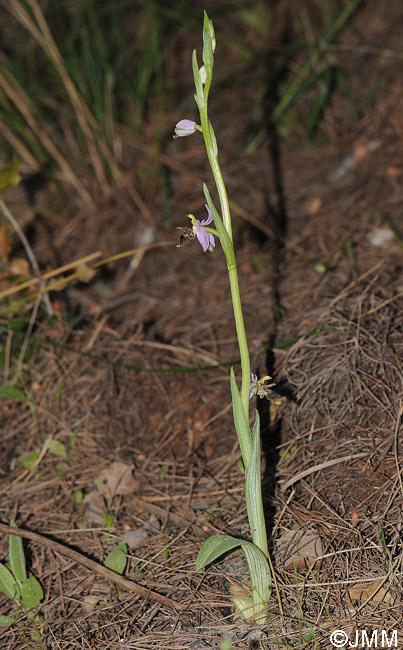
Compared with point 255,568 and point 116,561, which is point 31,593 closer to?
point 116,561

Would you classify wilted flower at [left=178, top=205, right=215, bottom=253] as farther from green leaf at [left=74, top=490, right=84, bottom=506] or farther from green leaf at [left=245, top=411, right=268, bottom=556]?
green leaf at [left=74, top=490, right=84, bottom=506]

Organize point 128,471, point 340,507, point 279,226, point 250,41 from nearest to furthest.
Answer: point 340,507 → point 128,471 → point 279,226 → point 250,41

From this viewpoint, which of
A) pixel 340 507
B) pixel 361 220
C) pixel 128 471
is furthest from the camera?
pixel 361 220

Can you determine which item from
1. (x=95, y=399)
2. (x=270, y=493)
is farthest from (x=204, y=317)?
(x=270, y=493)

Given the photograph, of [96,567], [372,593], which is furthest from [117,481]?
[372,593]

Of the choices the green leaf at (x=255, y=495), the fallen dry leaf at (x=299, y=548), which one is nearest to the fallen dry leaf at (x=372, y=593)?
the fallen dry leaf at (x=299, y=548)

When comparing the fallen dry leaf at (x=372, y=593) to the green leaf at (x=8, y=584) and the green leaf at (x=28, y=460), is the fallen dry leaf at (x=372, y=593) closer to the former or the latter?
the green leaf at (x=8, y=584)

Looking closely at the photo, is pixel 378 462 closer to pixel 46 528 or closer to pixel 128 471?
pixel 128 471
